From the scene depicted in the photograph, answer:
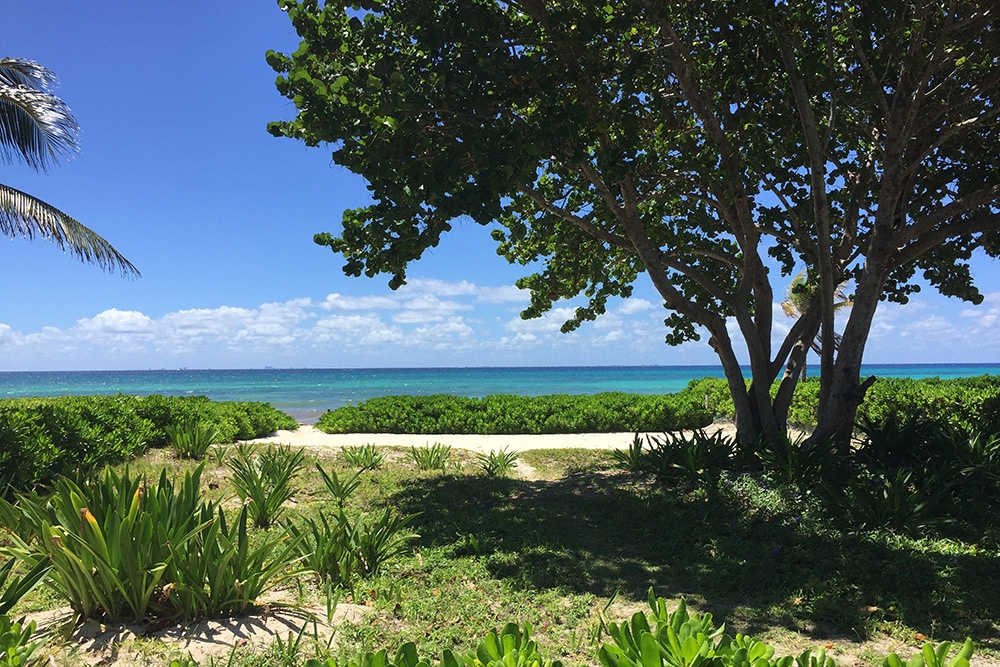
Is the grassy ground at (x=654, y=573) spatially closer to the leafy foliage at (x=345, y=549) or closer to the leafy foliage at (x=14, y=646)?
the leafy foliage at (x=345, y=549)

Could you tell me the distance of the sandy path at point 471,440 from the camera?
40.2 feet

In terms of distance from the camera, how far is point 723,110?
8.17 m

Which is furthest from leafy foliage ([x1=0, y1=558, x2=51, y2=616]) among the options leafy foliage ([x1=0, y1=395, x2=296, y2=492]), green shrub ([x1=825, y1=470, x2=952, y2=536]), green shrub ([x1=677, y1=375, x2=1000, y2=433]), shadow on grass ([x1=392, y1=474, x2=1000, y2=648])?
green shrub ([x1=677, y1=375, x2=1000, y2=433])

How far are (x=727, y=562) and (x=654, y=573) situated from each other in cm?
74

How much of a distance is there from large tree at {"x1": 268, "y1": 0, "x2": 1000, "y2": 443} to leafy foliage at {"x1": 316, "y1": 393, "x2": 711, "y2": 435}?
5541 mm

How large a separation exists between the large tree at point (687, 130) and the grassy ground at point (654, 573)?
2663mm

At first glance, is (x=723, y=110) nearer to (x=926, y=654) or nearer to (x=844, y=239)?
(x=844, y=239)

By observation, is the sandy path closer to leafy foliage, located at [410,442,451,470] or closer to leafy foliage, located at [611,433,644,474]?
leafy foliage, located at [410,442,451,470]

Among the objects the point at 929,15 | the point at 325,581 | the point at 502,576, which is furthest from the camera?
the point at 929,15

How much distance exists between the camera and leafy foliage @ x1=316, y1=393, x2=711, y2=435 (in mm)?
14633

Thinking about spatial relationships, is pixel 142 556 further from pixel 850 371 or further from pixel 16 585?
pixel 850 371

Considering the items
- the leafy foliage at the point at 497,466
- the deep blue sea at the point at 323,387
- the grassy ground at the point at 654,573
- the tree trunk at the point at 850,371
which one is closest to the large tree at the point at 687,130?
the tree trunk at the point at 850,371

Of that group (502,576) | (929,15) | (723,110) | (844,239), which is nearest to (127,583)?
(502,576)

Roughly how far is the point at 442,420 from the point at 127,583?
37.7 ft
